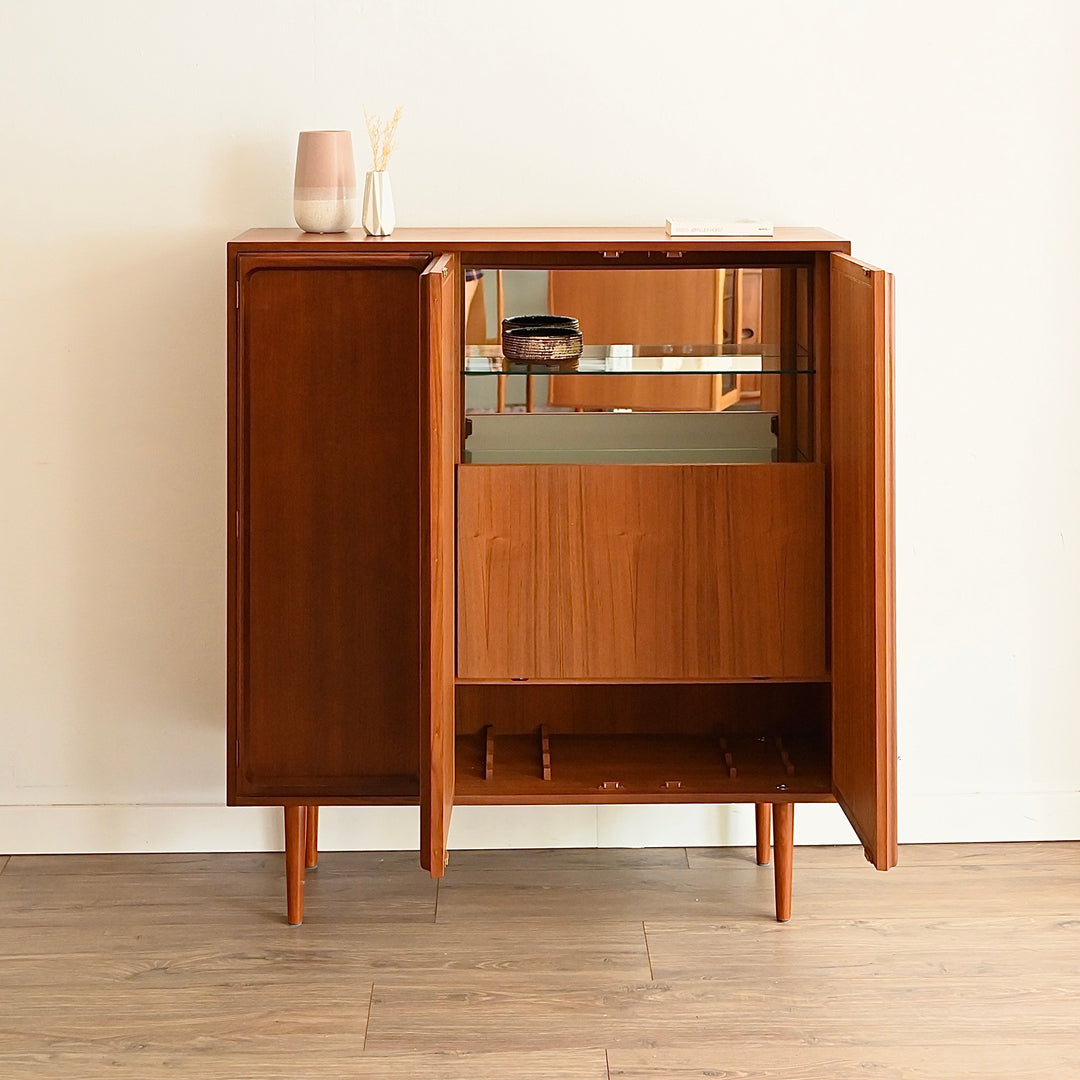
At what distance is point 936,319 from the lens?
8.55ft

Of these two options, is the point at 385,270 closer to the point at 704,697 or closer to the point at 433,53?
the point at 433,53

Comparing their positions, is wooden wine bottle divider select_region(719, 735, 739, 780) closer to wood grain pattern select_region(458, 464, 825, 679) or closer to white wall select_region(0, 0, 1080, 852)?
wood grain pattern select_region(458, 464, 825, 679)

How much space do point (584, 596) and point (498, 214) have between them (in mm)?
768

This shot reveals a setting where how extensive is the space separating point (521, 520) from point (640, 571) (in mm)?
215

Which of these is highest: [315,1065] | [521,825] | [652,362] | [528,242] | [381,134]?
[381,134]

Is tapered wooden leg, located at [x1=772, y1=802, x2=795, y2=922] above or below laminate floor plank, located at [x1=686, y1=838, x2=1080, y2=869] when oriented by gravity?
above

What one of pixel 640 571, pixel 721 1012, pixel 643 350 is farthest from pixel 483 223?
pixel 721 1012

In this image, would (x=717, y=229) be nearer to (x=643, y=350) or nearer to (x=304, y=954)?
(x=643, y=350)

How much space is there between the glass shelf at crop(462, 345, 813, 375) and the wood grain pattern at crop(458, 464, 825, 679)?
18 centimetres

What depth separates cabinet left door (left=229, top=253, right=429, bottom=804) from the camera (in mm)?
2242

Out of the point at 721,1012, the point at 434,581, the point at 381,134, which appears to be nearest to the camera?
the point at 434,581

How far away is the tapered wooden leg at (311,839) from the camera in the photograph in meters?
2.60

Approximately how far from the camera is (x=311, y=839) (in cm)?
262

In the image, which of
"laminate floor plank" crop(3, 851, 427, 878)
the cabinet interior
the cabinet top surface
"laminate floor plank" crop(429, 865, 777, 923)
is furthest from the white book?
"laminate floor plank" crop(3, 851, 427, 878)
